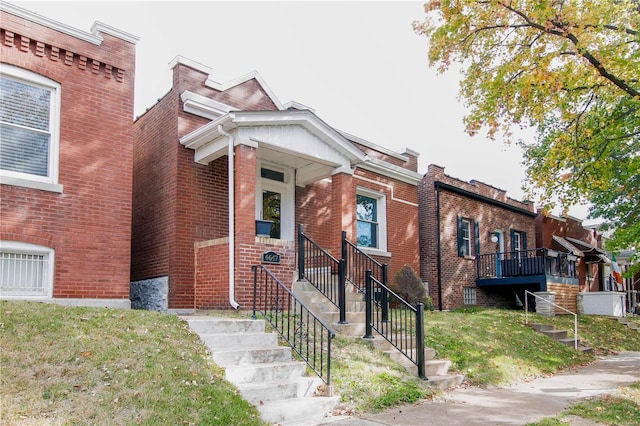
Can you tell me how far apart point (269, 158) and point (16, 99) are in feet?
17.5

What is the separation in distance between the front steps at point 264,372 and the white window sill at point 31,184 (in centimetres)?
396

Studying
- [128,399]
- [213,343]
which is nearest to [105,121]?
[213,343]

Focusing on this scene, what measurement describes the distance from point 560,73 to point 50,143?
33.8ft

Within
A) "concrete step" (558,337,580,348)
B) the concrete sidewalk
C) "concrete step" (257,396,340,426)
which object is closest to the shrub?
"concrete step" (558,337,580,348)

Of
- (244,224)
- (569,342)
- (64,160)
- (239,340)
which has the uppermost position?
(64,160)

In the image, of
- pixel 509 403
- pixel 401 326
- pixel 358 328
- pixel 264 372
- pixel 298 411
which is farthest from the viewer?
pixel 358 328

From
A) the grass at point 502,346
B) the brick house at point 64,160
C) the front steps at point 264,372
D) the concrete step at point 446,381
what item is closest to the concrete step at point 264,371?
the front steps at point 264,372

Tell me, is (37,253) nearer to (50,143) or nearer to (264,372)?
(50,143)

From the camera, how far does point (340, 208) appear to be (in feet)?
41.1

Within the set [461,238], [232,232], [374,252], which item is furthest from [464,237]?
[232,232]

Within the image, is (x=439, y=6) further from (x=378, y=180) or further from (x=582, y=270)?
(x=582, y=270)

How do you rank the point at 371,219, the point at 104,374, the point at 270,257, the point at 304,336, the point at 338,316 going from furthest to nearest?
the point at 371,219 < the point at 270,257 < the point at 338,316 < the point at 304,336 < the point at 104,374

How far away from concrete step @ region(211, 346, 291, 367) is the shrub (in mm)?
8294

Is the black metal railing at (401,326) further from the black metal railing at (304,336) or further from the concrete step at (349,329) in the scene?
the black metal railing at (304,336)
